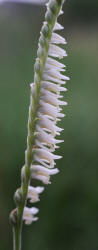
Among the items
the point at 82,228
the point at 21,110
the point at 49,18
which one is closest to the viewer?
the point at 49,18

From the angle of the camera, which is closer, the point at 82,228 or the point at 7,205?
the point at 82,228

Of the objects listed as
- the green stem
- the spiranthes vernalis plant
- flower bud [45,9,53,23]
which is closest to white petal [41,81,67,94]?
the spiranthes vernalis plant

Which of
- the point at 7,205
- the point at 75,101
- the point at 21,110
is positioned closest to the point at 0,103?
the point at 21,110

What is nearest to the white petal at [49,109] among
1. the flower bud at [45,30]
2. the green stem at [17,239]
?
the flower bud at [45,30]

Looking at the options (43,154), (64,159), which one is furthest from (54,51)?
(64,159)

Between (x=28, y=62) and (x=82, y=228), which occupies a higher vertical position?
(x=28, y=62)

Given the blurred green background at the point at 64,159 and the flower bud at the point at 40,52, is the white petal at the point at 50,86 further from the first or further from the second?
the blurred green background at the point at 64,159

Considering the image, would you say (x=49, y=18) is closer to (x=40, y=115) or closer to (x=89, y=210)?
(x=40, y=115)

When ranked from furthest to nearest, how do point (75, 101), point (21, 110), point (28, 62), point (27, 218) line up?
point (28, 62), point (75, 101), point (21, 110), point (27, 218)

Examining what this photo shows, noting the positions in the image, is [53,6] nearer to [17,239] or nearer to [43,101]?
[43,101]
